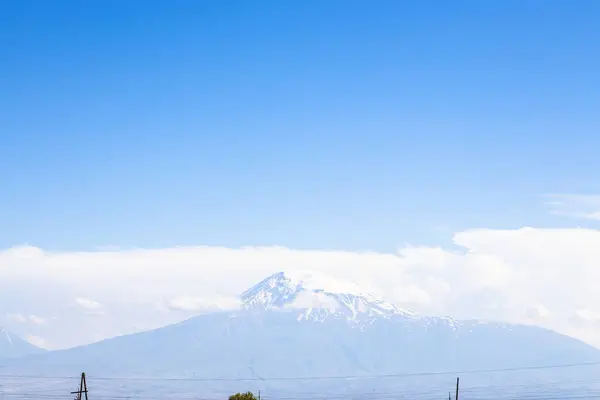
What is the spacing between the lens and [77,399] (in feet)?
318

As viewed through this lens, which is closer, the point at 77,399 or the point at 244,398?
the point at 77,399

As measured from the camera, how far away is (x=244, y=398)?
115688mm

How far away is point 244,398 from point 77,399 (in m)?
26.4
